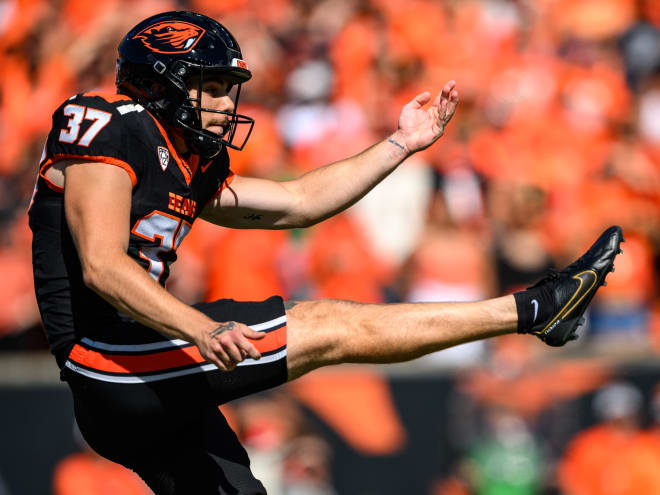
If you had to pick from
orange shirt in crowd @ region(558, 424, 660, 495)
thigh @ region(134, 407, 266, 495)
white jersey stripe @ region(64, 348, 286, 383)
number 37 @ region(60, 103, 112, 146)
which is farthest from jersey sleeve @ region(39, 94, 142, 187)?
orange shirt in crowd @ region(558, 424, 660, 495)

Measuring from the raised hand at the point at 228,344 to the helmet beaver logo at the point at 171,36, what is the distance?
1.22 metres

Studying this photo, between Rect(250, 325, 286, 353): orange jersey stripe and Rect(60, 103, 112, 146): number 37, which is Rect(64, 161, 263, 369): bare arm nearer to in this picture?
Rect(60, 103, 112, 146): number 37

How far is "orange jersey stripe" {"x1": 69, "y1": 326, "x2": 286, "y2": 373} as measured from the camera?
3.80m

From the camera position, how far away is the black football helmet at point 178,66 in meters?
3.99

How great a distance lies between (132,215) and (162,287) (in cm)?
38

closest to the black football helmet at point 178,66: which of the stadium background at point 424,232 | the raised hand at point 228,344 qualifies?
the raised hand at point 228,344

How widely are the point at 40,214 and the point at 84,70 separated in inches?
216

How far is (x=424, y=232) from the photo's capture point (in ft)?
26.1

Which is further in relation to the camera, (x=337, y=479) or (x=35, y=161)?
(x=35, y=161)

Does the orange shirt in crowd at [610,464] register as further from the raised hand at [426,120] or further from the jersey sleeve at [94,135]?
the jersey sleeve at [94,135]

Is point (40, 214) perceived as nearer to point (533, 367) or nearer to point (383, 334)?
point (383, 334)

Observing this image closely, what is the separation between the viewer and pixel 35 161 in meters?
8.84

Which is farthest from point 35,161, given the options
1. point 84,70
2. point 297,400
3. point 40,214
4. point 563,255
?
point 40,214

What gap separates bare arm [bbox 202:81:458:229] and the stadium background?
8.69 ft
